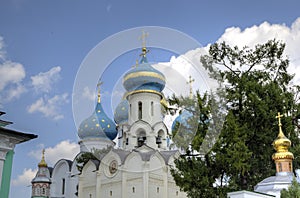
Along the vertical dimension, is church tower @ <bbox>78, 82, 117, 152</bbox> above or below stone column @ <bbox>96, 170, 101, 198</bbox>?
above

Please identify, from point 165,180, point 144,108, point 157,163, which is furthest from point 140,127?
point 165,180

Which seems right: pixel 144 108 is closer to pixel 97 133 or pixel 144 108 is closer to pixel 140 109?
pixel 140 109

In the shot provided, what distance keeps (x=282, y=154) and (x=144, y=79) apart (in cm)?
1495

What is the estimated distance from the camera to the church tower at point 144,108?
28891 mm

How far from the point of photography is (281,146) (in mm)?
15914

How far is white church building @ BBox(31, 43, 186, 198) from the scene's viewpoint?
25703 millimetres

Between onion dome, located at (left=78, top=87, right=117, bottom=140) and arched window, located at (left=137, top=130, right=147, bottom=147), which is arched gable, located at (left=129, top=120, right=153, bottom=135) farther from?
onion dome, located at (left=78, top=87, right=117, bottom=140)

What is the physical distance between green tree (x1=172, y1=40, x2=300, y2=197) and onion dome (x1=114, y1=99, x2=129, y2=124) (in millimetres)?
14612

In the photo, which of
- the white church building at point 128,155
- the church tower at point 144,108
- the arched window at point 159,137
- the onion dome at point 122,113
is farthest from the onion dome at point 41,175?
the arched window at point 159,137

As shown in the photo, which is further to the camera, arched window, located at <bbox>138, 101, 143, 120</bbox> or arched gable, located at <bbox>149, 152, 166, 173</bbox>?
arched window, located at <bbox>138, 101, 143, 120</bbox>

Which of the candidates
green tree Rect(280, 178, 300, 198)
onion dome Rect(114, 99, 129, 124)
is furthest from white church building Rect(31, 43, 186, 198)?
green tree Rect(280, 178, 300, 198)

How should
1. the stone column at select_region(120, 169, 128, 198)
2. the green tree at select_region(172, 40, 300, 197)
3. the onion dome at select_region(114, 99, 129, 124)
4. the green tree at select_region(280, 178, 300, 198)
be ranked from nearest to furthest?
the green tree at select_region(280, 178, 300, 198)
the green tree at select_region(172, 40, 300, 197)
the stone column at select_region(120, 169, 128, 198)
the onion dome at select_region(114, 99, 129, 124)

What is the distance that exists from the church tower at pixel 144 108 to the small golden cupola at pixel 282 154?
13480 mm

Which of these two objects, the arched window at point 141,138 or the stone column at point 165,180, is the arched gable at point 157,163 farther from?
the arched window at point 141,138
